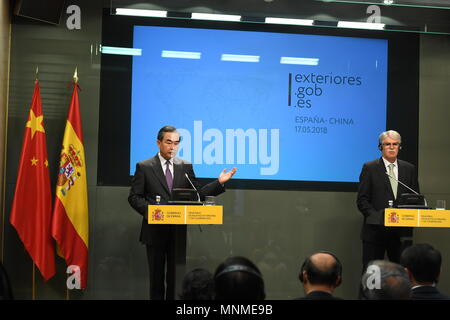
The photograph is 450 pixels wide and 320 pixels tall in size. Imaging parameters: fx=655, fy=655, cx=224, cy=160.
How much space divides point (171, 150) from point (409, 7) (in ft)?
10.0

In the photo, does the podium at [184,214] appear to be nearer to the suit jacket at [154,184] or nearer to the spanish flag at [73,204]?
the suit jacket at [154,184]

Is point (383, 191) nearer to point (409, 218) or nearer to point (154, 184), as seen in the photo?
point (409, 218)

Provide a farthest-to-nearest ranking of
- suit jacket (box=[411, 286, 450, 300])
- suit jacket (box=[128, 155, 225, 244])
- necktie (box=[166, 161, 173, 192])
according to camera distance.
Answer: necktie (box=[166, 161, 173, 192]) → suit jacket (box=[128, 155, 225, 244]) → suit jacket (box=[411, 286, 450, 300])

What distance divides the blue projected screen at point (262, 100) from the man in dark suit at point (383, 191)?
0.83m

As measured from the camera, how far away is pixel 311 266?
3.10m

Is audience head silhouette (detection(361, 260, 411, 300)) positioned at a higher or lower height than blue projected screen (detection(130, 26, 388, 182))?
lower

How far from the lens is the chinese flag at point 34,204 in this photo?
22.5ft

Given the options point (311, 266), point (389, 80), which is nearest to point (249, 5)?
point (389, 80)

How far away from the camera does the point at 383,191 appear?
689 centimetres

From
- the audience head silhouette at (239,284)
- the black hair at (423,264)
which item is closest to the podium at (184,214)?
the black hair at (423,264)

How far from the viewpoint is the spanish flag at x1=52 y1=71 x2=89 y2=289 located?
694 cm

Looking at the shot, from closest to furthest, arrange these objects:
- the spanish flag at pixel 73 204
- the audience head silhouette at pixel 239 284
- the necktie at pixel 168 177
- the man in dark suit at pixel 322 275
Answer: the audience head silhouette at pixel 239 284, the man in dark suit at pixel 322 275, the necktie at pixel 168 177, the spanish flag at pixel 73 204

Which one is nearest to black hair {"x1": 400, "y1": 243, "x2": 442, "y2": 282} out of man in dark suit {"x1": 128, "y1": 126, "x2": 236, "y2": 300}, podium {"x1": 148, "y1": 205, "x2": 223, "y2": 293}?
podium {"x1": 148, "y1": 205, "x2": 223, "y2": 293}

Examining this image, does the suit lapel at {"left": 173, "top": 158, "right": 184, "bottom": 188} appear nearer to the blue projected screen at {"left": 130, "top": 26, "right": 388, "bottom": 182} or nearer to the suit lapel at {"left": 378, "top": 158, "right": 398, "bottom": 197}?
the blue projected screen at {"left": 130, "top": 26, "right": 388, "bottom": 182}
